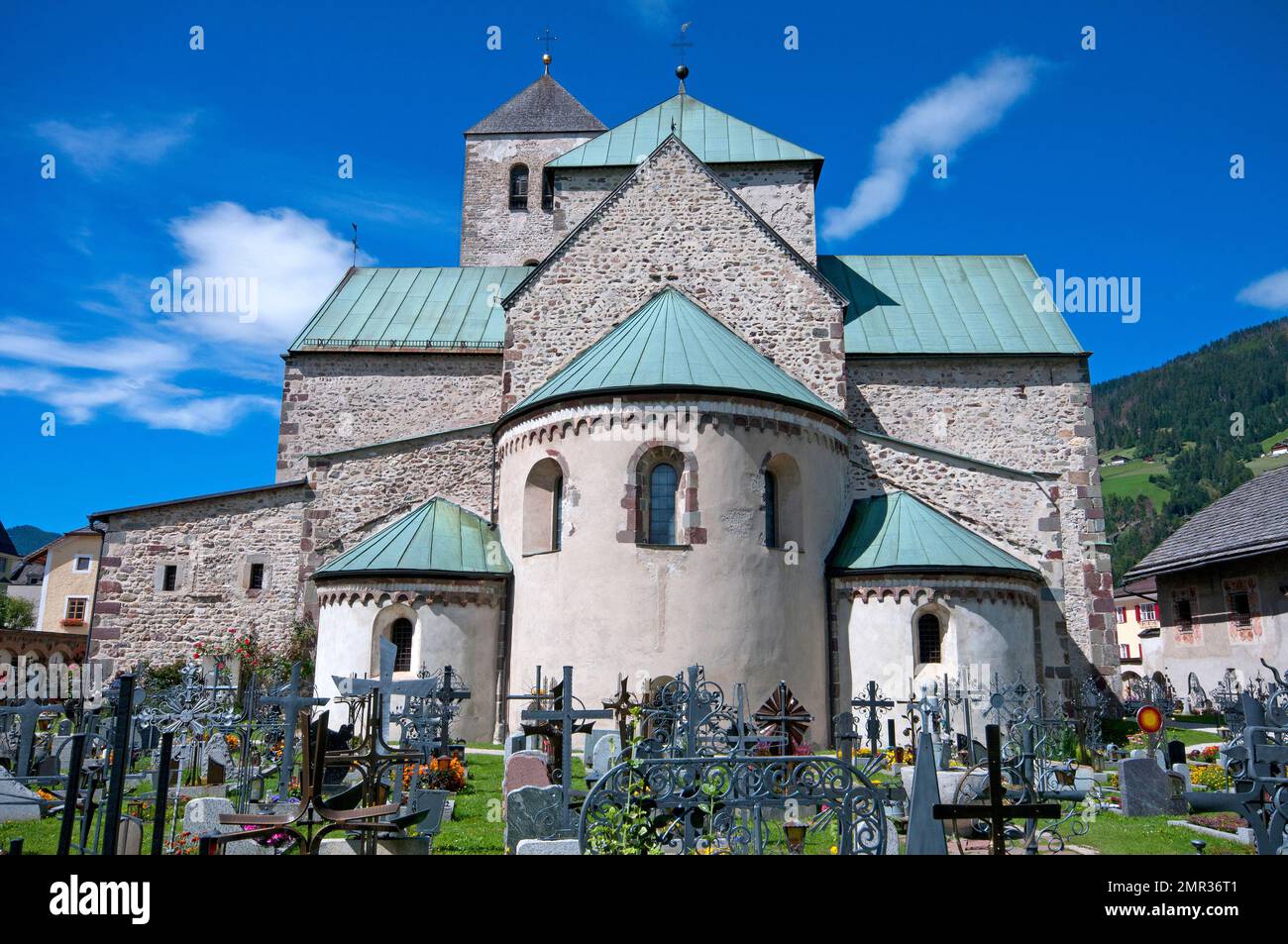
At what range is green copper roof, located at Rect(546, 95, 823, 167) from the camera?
92.1ft

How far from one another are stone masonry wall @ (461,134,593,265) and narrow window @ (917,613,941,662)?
949 inches

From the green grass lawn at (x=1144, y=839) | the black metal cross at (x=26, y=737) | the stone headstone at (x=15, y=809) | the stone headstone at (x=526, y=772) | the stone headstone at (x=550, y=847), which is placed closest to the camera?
the stone headstone at (x=550, y=847)

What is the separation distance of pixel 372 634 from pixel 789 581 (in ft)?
30.3

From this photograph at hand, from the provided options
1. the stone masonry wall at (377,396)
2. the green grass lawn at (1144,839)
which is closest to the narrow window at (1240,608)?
the green grass lawn at (1144,839)

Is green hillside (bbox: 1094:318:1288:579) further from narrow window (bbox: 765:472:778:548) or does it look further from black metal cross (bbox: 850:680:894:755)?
black metal cross (bbox: 850:680:894:755)

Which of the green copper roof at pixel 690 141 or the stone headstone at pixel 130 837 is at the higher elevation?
the green copper roof at pixel 690 141

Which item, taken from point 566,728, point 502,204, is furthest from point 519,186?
point 566,728

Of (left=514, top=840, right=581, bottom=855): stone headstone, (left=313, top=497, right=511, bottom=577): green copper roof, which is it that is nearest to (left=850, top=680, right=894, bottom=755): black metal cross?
(left=313, top=497, right=511, bottom=577): green copper roof

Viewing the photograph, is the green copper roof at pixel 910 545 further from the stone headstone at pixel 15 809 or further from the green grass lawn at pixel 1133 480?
the green grass lawn at pixel 1133 480

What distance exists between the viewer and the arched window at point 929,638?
1991 cm

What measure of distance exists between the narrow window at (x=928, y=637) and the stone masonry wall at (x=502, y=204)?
24.1 meters

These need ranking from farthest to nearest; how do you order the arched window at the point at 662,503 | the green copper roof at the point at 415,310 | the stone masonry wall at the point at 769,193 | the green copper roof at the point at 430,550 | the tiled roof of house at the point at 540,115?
1. the tiled roof of house at the point at 540,115
2. the green copper roof at the point at 415,310
3. the stone masonry wall at the point at 769,193
4. the green copper roof at the point at 430,550
5. the arched window at the point at 662,503
